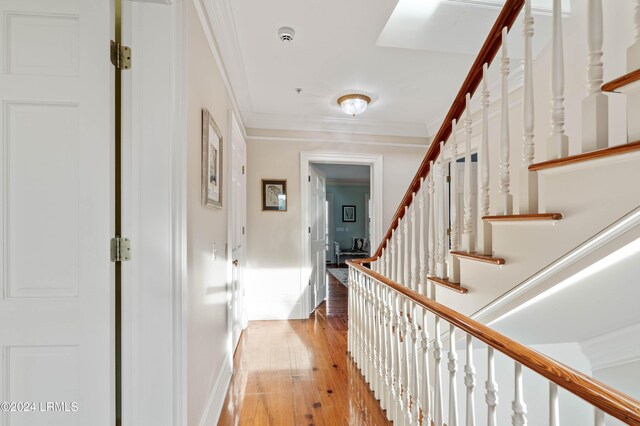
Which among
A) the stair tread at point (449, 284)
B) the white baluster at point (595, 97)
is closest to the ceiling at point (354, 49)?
the white baluster at point (595, 97)

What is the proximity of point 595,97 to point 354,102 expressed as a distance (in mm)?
2205

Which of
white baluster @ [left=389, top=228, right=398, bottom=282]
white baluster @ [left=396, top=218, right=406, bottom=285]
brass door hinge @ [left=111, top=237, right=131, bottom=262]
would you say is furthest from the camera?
white baluster @ [left=389, top=228, right=398, bottom=282]

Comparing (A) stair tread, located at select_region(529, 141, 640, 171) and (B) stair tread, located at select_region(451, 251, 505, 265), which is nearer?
(A) stair tread, located at select_region(529, 141, 640, 171)

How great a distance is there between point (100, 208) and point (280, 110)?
2591mm

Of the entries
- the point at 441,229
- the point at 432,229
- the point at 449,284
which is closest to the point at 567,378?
the point at 449,284

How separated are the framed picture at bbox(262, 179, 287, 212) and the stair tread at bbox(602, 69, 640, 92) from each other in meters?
3.07

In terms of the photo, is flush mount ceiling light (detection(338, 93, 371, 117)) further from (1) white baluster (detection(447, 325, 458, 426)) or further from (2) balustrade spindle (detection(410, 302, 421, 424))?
(1) white baluster (detection(447, 325, 458, 426))

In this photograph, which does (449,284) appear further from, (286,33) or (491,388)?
(286,33)

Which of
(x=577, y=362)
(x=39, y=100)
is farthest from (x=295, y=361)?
(x=39, y=100)

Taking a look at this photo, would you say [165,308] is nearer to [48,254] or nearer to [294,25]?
[48,254]

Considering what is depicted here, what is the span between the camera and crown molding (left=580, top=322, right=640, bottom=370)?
76.8 inches

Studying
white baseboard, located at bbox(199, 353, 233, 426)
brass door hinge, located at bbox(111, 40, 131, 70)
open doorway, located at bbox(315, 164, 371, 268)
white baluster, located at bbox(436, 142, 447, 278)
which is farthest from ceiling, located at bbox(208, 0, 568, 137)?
open doorway, located at bbox(315, 164, 371, 268)

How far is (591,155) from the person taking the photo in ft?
2.87

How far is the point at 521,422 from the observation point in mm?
862
